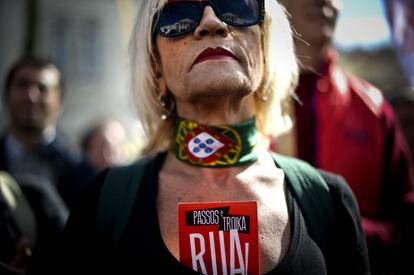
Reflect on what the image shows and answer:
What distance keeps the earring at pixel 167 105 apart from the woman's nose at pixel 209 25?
0.36 meters

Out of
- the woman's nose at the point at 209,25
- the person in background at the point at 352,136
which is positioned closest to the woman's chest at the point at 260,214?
the woman's nose at the point at 209,25

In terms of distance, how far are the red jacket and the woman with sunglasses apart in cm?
62

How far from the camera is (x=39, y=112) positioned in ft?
13.1

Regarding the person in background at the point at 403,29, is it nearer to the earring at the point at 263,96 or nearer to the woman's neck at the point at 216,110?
the earring at the point at 263,96

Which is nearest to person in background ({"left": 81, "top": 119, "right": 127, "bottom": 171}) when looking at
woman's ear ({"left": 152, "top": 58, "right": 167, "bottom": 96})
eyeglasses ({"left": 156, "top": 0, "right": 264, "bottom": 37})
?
woman's ear ({"left": 152, "top": 58, "right": 167, "bottom": 96})

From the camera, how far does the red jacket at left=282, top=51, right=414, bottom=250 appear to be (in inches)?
96.4

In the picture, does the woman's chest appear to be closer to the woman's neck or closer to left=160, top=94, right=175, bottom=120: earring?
the woman's neck

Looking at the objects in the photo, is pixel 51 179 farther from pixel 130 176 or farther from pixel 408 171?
pixel 408 171

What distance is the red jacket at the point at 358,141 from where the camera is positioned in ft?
8.04

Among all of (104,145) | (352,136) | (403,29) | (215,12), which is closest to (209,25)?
(215,12)

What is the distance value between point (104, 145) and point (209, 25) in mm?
3244

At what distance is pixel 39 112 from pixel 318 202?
9.20 feet

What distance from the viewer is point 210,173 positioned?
71.7 inches

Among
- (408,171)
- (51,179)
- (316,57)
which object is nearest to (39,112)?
(51,179)
